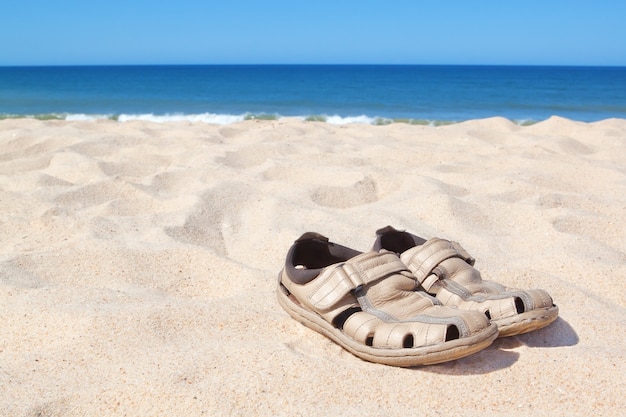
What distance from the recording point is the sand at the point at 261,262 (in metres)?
1.46

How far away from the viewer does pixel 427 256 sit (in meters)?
1.90

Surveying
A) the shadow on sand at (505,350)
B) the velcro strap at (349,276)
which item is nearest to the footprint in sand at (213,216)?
the velcro strap at (349,276)

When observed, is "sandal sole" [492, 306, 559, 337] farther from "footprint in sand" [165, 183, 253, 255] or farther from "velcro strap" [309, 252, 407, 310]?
"footprint in sand" [165, 183, 253, 255]

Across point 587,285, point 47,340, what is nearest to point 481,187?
point 587,285

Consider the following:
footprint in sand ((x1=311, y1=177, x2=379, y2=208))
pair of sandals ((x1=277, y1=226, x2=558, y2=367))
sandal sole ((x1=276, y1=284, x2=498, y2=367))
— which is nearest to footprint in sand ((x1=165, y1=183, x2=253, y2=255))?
footprint in sand ((x1=311, y1=177, x2=379, y2=208))

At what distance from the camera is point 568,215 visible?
282cm

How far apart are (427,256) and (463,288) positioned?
15cm

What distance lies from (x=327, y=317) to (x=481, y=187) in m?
1.89

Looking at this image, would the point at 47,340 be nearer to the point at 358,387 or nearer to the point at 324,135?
the point at 358,387

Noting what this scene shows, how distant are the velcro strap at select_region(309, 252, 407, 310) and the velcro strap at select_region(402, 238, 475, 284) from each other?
113 mm

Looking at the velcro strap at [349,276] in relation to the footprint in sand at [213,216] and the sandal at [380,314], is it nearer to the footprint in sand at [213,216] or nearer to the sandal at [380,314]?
the sandal at [380,314]

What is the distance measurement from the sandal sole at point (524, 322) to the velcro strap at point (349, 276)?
1.04 feet

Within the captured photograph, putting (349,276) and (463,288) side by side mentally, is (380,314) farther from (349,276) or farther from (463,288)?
(463,288)

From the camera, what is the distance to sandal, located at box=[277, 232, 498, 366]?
1529 mm
